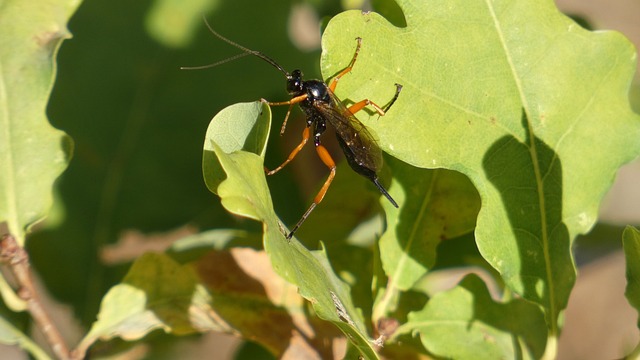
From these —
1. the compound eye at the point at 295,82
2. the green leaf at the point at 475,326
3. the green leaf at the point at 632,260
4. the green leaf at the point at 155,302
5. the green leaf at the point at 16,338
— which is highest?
the green leaf at the point at 632,260

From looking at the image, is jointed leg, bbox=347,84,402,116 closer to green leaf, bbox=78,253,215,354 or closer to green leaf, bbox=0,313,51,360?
green leaf, bbox=78,253,215,354

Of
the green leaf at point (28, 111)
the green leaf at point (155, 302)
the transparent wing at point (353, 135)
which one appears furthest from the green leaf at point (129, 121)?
the green leaf at point (28, 111)

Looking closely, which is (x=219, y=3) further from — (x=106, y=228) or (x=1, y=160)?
(x=1, y=160)

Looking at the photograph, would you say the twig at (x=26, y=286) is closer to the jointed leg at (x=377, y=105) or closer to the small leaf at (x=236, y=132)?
the small leaf at (x=236, y=132)

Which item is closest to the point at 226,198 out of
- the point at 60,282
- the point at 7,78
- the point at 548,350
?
the point at 7,78

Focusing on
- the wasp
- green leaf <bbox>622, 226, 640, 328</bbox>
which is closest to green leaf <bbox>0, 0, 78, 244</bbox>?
the wasp
